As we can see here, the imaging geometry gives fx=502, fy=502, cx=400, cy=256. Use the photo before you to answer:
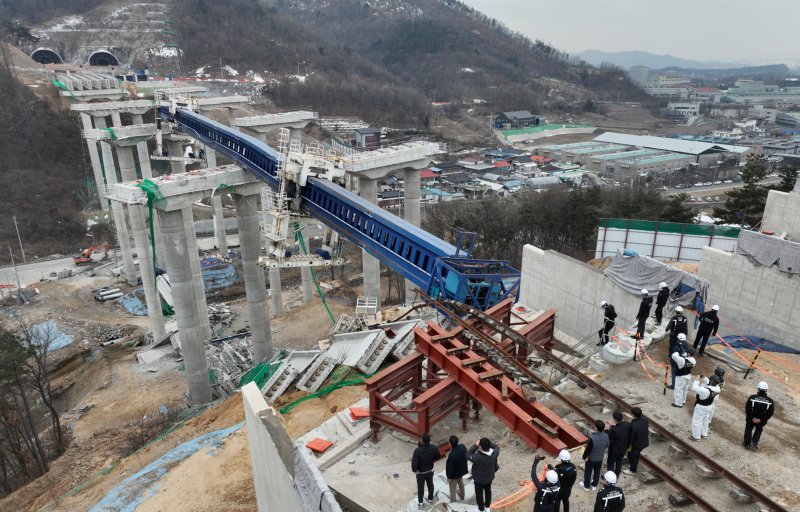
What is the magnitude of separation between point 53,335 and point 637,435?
40014 millimetres

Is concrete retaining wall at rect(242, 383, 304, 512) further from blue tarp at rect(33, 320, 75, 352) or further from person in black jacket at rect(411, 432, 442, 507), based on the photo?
blue tarp at rect(33, 320, 75, 352)

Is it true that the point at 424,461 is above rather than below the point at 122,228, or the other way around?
above

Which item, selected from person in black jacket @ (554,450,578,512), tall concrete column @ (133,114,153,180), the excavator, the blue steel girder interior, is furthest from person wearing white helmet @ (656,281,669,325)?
the excavator

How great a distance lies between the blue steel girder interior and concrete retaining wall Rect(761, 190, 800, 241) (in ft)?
55.2

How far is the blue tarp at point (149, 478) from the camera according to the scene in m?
15.1

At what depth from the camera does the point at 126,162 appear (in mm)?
37406

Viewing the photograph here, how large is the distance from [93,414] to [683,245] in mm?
31384

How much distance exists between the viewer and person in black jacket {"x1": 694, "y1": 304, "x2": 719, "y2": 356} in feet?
43.3

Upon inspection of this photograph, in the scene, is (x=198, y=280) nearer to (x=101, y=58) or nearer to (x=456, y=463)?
(x=456, y=463)

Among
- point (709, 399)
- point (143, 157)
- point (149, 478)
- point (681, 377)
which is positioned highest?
point (143, 157)

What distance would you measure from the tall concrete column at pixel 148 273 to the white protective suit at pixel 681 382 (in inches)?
1173

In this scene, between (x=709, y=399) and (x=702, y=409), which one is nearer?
(x=709, y=399)

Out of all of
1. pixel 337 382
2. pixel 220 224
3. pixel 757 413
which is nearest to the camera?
pixel 757 413

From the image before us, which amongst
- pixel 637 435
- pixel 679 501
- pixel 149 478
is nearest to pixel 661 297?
pixel 637 435
